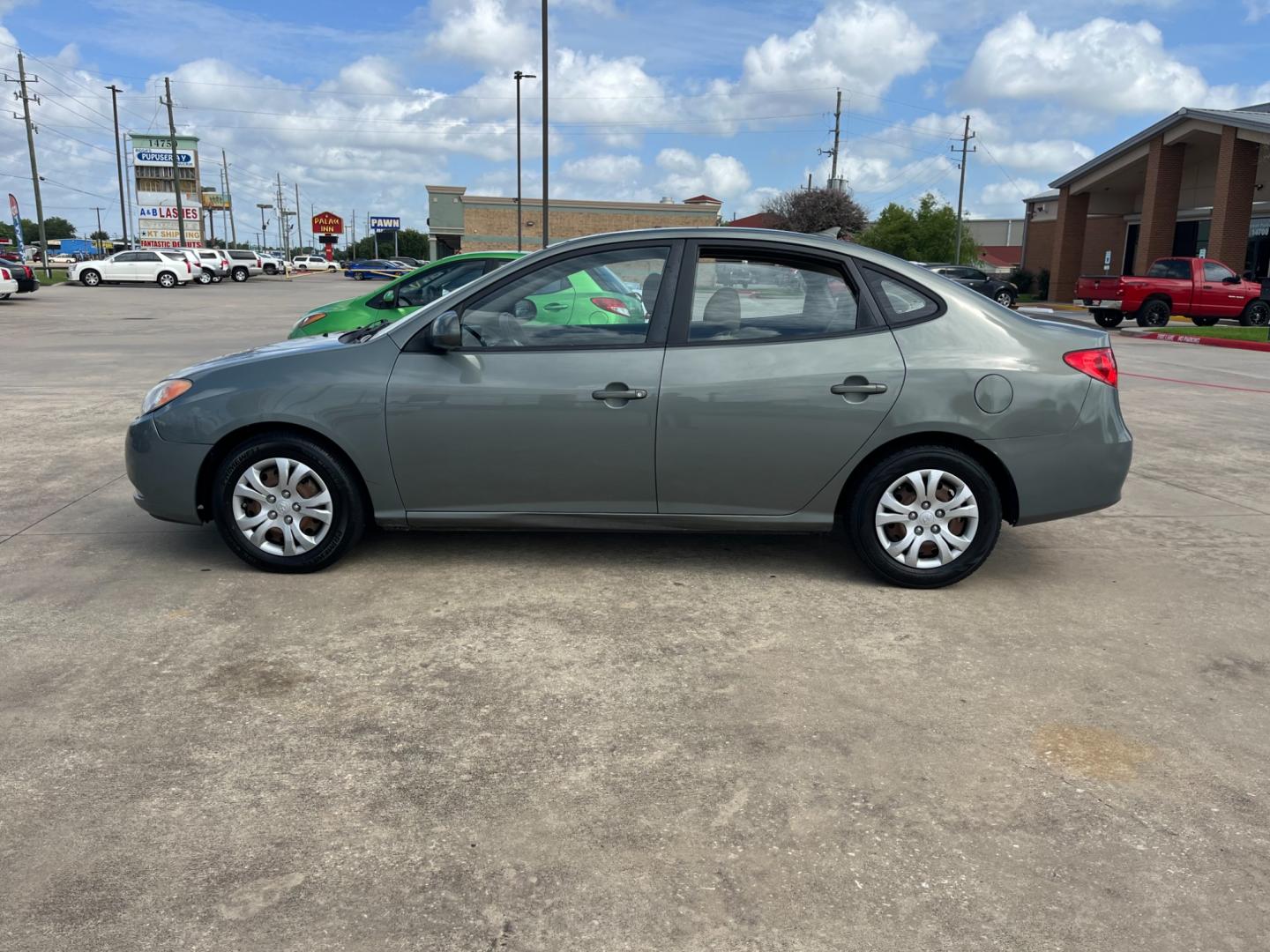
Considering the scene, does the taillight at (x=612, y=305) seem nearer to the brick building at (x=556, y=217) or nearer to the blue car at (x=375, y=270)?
the blue car at (x=375, y=270)

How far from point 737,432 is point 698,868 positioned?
2.44 meters

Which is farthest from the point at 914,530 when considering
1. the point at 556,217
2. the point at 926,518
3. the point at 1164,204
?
the point at 556,217

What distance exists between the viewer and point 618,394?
4.83m

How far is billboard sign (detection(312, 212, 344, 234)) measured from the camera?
90.3 meters

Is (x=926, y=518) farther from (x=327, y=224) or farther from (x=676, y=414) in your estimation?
(x=327, y=224)

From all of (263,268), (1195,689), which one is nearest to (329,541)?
(1195,689)

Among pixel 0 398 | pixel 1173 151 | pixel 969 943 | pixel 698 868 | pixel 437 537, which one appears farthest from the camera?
pixel 1173 151

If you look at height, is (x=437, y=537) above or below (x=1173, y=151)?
below

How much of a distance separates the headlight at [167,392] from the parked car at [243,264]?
2149 inches

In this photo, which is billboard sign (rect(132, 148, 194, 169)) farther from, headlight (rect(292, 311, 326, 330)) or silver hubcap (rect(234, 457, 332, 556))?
silver hubcap (rect(234, 457, 332, 556))

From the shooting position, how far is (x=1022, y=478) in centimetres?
494

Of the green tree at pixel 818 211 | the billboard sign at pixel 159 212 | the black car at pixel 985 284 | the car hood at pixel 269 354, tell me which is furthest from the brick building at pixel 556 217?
the car hood at pixel 269 354

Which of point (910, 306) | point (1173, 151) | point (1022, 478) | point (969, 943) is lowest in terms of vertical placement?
point (969, 943)

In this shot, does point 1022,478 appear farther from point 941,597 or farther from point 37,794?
point 37,794
